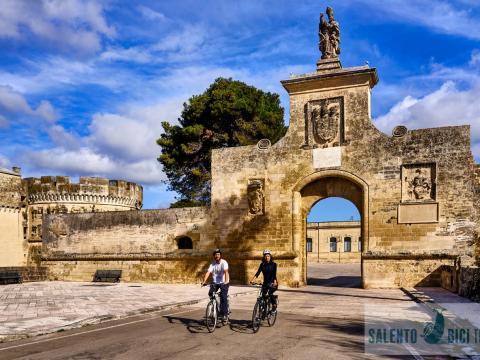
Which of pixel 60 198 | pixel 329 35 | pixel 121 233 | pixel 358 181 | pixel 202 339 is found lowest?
pixel 202 339

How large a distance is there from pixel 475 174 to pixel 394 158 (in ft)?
9.23

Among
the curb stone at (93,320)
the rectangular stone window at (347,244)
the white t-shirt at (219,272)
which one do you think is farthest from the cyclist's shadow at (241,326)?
the rectangular stone window at (347,244)

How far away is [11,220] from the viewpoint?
33.9 metres

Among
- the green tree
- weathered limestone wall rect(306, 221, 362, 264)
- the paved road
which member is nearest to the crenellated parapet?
the green tree

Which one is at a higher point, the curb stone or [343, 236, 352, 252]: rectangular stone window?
the curb stone

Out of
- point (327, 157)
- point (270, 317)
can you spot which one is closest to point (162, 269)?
point (327, 157)

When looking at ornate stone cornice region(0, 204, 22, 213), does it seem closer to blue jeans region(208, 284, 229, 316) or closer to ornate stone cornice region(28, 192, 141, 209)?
ornate stone cornice region(28, 192, 141, 209)

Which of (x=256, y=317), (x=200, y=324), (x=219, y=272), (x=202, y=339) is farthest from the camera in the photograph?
(x=200, y=324)

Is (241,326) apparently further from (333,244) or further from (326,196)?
(333,244)

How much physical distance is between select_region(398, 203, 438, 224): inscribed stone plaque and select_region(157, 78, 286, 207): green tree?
52.6 feet

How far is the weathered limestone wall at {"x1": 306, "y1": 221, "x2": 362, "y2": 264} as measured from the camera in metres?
51.5

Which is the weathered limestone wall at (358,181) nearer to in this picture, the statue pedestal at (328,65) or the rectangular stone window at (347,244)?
the statue pedestal at (328,65)

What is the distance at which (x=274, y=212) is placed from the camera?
2111 cm

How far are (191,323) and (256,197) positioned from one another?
10.7 metres
